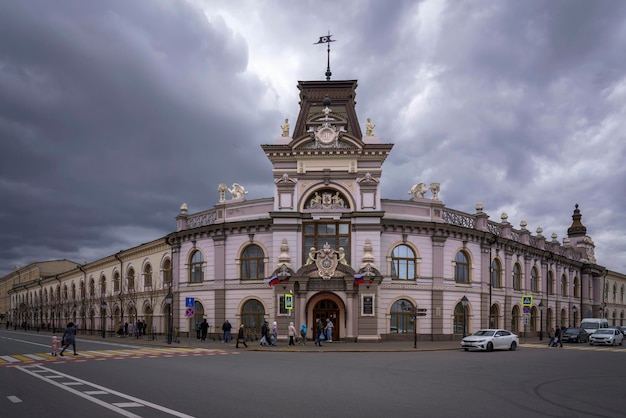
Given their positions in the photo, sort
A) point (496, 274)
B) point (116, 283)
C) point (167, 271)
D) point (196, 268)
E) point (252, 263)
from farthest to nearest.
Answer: point (116, 283) < point (167, 271) < point (496, 274) < point (196, 268) < point (252, 263)

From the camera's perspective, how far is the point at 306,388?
15.4m

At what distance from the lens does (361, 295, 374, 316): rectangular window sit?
3834 cm

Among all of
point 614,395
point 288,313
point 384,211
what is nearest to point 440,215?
point 384,211

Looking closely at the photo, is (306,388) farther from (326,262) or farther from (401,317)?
(401,317)

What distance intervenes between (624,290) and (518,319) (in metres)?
41.2

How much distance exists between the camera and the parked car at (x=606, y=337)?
4028 centimetres

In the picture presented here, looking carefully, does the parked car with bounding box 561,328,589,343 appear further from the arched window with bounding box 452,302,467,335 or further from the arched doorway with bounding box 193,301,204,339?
the arched doorway with bounding box 193,301,204,339

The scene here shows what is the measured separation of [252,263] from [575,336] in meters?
26.5

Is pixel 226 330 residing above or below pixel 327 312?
below

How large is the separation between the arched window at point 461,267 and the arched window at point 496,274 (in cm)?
430

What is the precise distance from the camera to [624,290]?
83.2 m

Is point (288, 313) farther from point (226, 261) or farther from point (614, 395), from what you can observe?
point (614, 395)

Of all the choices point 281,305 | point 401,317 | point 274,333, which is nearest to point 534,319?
point 401,317

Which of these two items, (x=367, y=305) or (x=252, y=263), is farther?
(x=252, y=263)
